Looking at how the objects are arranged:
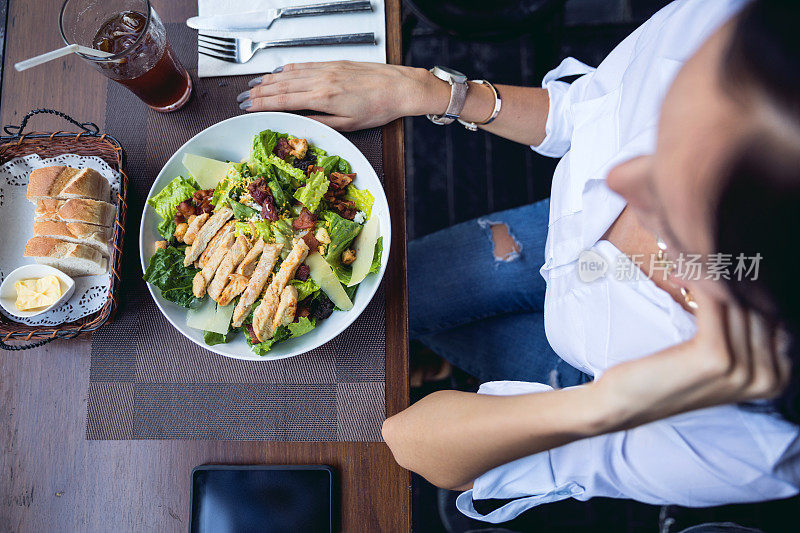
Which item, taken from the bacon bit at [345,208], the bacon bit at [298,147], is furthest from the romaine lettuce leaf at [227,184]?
the bacon bit at [345,208]

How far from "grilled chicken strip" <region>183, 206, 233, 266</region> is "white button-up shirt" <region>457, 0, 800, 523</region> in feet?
2.51

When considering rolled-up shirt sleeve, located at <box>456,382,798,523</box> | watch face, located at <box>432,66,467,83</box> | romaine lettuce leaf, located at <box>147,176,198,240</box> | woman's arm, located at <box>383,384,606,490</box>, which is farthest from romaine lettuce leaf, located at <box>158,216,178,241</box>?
rolled-up shirt sleeve, located at <box>456,382,798,523</box>

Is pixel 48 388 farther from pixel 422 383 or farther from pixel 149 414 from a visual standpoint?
pixel 422 383

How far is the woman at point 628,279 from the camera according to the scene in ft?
1.93

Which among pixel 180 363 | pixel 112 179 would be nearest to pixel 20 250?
pixel 112 179

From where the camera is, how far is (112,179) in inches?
46.9

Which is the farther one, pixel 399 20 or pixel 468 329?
pixel 468 329

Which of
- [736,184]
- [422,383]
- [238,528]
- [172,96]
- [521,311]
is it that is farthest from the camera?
[422,383]

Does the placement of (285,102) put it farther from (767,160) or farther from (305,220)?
(767,160)

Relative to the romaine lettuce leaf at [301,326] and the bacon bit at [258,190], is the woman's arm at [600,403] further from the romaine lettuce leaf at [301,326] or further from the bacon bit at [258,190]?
the bacon bit at [258,190]

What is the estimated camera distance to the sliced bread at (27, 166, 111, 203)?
108cm

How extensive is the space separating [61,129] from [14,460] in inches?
33.7

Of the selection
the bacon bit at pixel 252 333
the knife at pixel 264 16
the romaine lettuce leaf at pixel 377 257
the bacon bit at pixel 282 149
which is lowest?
the bacon bit at pixel 252 333

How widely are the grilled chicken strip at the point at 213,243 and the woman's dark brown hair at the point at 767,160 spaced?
39.3 inches
